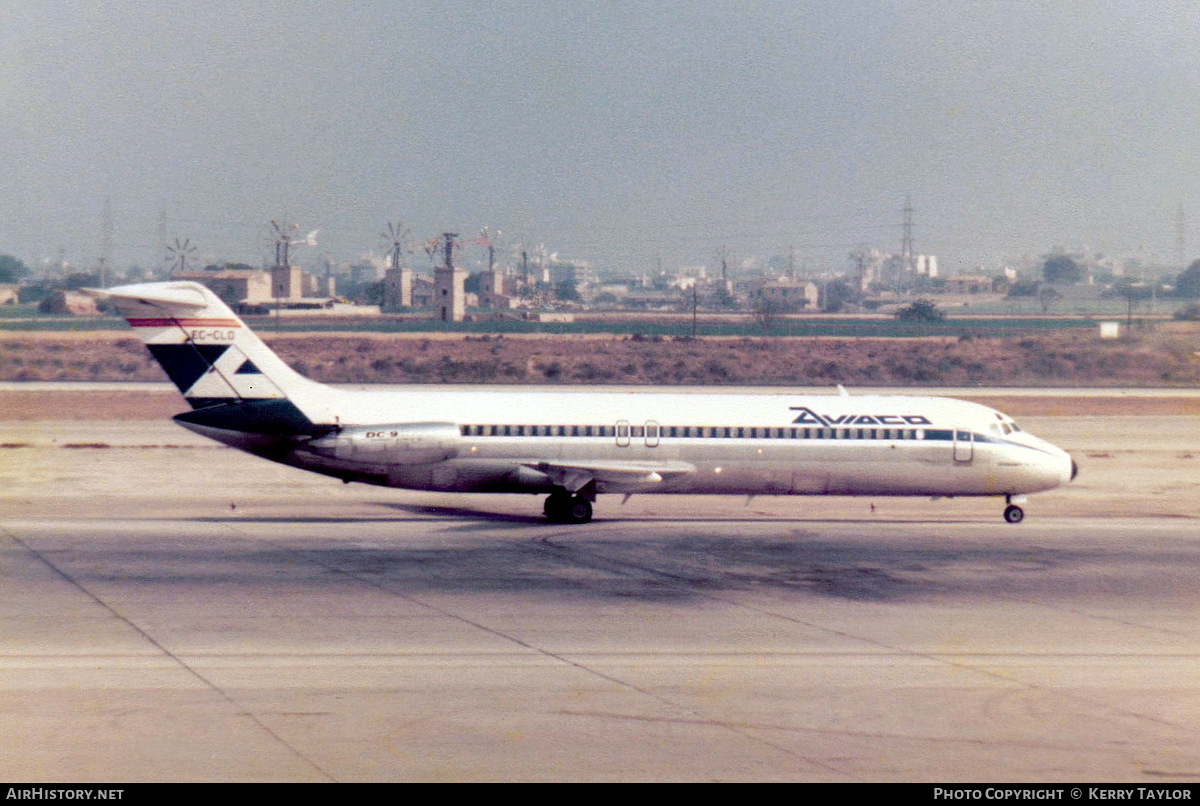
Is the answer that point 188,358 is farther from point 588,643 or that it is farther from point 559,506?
point 588,643

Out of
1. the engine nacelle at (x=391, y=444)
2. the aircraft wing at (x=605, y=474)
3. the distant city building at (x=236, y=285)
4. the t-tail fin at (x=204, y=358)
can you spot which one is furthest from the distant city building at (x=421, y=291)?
the aircraft wing at (x=605, y=474)

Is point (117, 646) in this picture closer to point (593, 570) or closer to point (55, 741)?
point (55, 741)

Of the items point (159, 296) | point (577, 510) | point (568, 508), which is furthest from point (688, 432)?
point (159, 296)

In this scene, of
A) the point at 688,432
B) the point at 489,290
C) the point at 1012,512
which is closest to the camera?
the point at 688,432

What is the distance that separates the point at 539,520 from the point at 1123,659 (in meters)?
16.3

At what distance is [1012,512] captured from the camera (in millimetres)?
34125

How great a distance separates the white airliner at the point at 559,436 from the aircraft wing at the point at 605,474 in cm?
3

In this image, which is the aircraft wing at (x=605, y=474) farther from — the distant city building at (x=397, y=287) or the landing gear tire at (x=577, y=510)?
the distant city building at (x=397, y=287)

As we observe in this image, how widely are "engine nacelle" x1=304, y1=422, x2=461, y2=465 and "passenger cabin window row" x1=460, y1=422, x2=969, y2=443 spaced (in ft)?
2.08

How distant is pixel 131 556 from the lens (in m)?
26.4

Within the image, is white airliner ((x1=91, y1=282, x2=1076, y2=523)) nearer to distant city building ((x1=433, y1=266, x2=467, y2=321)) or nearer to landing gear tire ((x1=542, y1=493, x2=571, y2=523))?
landing gear tire ((x1=542, y1=493, x2=571, y2=523))

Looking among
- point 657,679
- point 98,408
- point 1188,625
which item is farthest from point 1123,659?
point 98,408

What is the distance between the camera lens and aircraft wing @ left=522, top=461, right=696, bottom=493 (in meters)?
32.0

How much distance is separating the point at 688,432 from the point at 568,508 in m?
3.57
